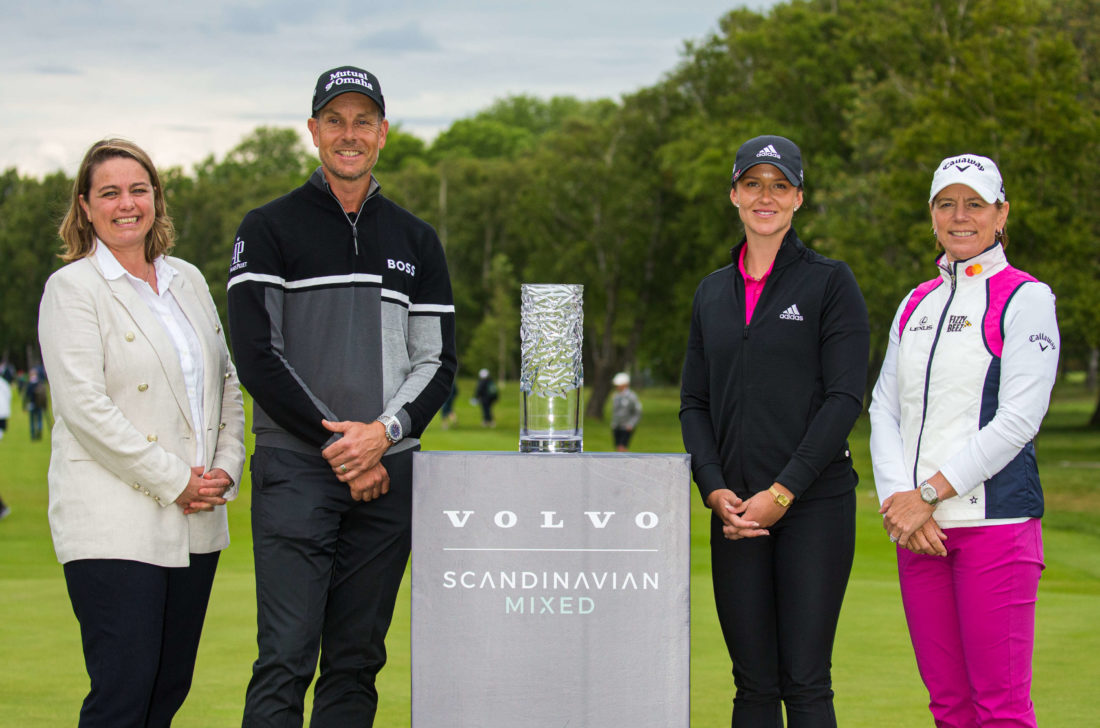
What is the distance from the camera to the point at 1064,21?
3127 centimetres

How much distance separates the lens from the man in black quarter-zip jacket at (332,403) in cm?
387

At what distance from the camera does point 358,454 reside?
3852 millimetres

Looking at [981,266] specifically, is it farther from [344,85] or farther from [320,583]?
[320,583]

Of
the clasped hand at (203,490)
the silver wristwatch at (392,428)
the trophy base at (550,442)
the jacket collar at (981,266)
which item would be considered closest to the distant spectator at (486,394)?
the clasped hand at (203,490)

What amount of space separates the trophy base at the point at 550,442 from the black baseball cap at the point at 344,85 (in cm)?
130

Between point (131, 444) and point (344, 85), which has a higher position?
point (344, 85)

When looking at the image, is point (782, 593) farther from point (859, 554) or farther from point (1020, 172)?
point (1020, 172)

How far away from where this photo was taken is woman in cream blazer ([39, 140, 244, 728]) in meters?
3.78

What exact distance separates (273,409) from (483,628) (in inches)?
39.4

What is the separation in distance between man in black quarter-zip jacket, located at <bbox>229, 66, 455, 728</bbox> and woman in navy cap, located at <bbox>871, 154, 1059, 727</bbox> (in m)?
1.63

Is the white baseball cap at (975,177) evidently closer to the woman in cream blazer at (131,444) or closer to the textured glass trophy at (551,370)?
the textured glass trophy at (551,370)

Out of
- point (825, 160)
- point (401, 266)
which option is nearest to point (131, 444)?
point (401, 266)

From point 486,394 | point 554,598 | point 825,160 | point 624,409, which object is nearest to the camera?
point 554,598

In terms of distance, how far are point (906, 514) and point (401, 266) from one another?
187 cm
